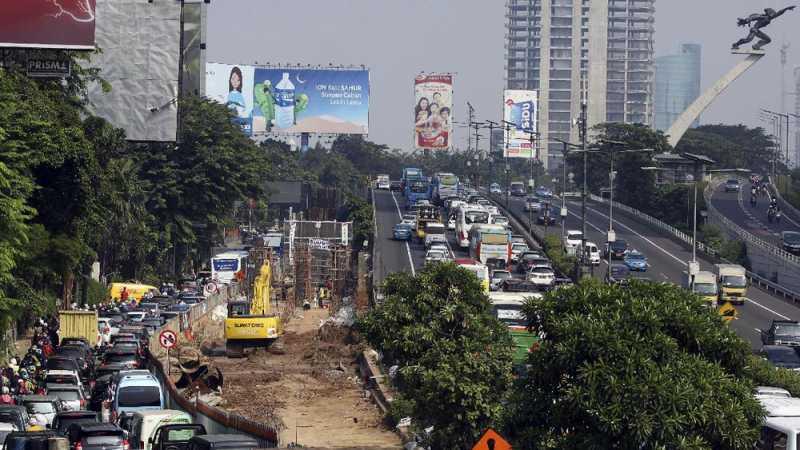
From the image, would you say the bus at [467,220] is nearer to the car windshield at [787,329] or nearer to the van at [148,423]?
the car windshield at [787,329]

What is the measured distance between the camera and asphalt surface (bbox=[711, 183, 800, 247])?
97750mm

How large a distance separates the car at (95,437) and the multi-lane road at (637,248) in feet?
97.3

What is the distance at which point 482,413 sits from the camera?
25.2 metres

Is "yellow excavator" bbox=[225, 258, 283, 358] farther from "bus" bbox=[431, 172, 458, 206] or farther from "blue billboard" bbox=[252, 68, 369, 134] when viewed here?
"blue billboard" bbox=[252, 68, 369, 134]

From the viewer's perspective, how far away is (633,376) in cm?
1667

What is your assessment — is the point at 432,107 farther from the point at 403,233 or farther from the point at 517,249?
the point at 517,249

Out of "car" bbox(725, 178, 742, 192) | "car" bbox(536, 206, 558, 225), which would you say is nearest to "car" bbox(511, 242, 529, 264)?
"car" bbox(536, 206, 558, 225)

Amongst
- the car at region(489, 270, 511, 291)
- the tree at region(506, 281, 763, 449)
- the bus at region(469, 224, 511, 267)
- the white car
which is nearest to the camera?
the tree at region(506, 281, 763, 449)

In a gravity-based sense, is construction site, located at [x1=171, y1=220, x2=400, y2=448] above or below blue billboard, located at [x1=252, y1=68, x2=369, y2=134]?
below

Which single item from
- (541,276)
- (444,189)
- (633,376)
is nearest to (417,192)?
(444,189)

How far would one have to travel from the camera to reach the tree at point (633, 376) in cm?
1650

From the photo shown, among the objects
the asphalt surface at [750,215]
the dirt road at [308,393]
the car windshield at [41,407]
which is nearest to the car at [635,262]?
the asphalt surface at [750,215]

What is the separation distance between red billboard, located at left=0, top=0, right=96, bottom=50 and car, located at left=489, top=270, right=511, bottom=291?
26.7 metres

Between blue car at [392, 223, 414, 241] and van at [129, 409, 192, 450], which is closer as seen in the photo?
van at [129, 409, 192, 450]
